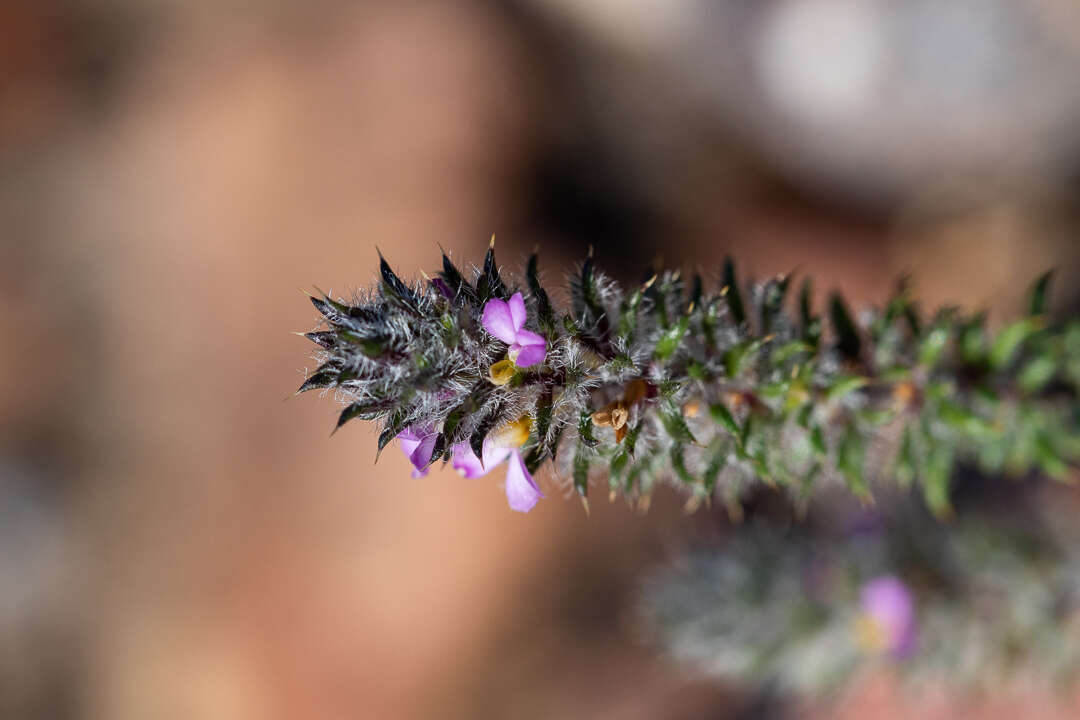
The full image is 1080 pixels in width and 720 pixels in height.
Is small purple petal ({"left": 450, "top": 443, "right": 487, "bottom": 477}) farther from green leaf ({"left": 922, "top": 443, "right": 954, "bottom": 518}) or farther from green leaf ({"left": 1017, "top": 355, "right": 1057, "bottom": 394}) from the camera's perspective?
green leaf ({"left": 1017, "top": 355, "right": 1057, "bottom": 394})

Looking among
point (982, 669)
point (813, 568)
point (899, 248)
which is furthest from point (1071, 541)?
point (899, 248)

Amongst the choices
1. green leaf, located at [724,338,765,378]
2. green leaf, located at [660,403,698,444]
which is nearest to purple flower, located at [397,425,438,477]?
green leaf, located at [660,403,698,444]

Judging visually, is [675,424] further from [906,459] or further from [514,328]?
[906,459]

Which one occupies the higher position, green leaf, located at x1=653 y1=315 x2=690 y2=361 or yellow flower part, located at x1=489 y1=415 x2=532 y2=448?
green leaf, located at x1=653 y1=315 x2=690 y2=361

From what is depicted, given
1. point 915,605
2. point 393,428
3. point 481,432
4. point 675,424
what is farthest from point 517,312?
point 915,605

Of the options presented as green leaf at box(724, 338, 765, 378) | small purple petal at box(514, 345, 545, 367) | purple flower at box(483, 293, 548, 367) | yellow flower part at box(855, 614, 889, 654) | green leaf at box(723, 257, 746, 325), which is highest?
green leaf at box(723, 257, 746, 325)

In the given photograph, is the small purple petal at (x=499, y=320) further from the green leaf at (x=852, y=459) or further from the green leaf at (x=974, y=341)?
the green leaf at (x=974, y=341)
